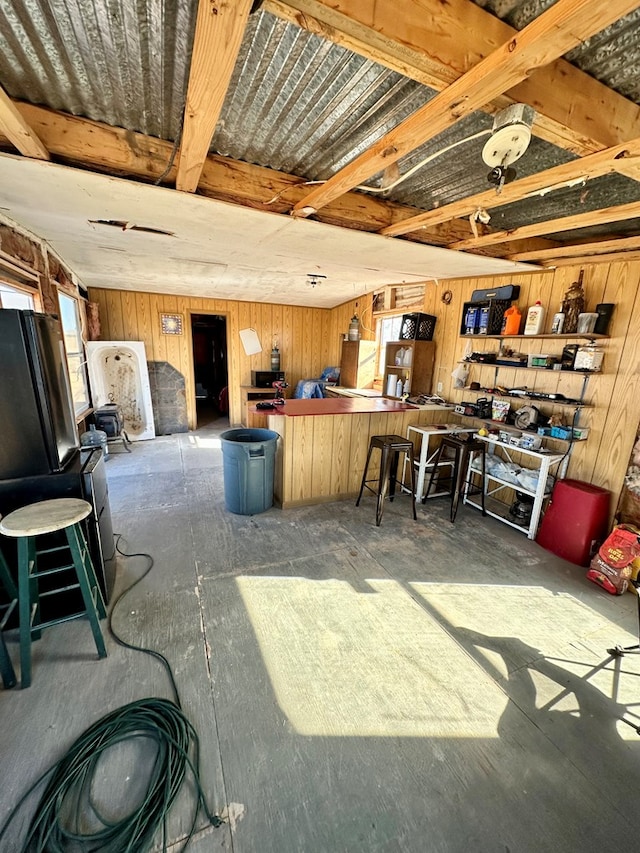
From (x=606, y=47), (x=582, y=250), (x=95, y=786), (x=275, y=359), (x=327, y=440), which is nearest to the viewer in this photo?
(x=606, y=47)

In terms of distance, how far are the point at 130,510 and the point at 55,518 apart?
5.86ft

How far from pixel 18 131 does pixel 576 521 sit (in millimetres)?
4029

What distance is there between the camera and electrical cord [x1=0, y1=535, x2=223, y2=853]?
1.07m

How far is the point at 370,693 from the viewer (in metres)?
1.58

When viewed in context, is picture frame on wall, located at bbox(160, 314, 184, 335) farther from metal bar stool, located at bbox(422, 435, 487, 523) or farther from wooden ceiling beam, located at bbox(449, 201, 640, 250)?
metal bar stool, located at bbox(422, 435, 487, 523)

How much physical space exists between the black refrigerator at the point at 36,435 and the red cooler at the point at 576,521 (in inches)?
134

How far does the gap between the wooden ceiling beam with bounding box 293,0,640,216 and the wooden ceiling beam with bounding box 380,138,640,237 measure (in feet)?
1.65

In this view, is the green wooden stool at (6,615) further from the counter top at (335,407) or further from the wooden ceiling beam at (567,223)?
the wooden ceiling beam at (567,223)

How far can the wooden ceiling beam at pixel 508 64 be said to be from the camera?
80cm

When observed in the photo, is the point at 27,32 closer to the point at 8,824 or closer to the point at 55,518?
the point at 55,518

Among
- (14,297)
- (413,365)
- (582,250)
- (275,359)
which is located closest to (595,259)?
(582,250)

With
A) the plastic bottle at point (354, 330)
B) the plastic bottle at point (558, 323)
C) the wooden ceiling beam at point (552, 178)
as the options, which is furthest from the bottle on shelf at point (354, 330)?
the wooden ceiling beam at point (552, 178)

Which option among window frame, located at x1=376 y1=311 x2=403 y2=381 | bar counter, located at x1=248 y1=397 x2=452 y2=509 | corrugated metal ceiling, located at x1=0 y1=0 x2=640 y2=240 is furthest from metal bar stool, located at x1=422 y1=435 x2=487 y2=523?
window frame, located at x1=376 y1=311 x2=403 y2=381

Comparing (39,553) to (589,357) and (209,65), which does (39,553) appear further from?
(589,357)
